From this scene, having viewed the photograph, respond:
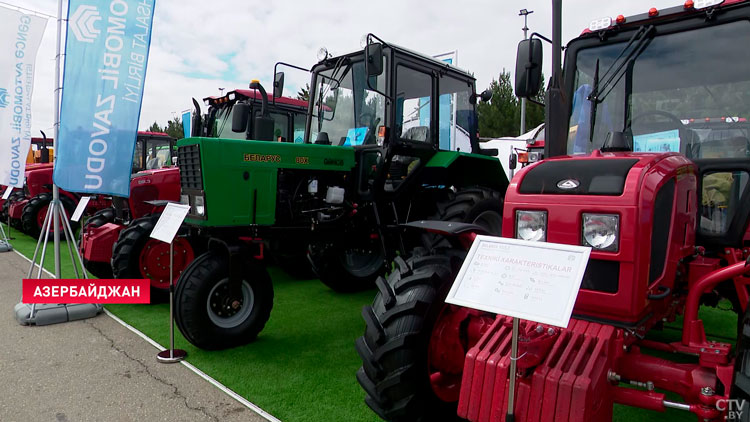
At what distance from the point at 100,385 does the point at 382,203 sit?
258 cm

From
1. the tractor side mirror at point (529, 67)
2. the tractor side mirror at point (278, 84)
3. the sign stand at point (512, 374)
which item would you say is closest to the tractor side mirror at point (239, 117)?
the tractor side mirror at point (278, 84)

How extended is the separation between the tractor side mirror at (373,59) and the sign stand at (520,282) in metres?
2.25

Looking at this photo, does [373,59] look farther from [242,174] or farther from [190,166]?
[190,166]

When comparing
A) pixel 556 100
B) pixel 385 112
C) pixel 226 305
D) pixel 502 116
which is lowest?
pixel 226 305

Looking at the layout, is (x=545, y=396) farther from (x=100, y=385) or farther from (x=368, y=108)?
(x=368, y=108)

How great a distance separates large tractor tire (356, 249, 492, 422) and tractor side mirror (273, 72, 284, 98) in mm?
3006

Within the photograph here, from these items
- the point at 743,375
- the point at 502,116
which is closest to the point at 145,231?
the point at 743,375

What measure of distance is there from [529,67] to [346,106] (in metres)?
2.53

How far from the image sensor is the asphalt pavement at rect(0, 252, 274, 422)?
110 inches

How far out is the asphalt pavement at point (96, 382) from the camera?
110 inches

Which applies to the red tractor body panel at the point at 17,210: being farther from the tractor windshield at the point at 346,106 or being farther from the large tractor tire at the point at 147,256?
the tractor windshield at the point at 346,106

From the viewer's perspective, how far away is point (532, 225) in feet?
7.09

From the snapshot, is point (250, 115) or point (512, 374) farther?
point (250, 115)

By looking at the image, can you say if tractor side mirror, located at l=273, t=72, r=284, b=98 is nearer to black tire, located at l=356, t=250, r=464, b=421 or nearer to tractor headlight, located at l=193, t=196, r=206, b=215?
tractor headlight, located at l=193, t=196, r=206, b=215
